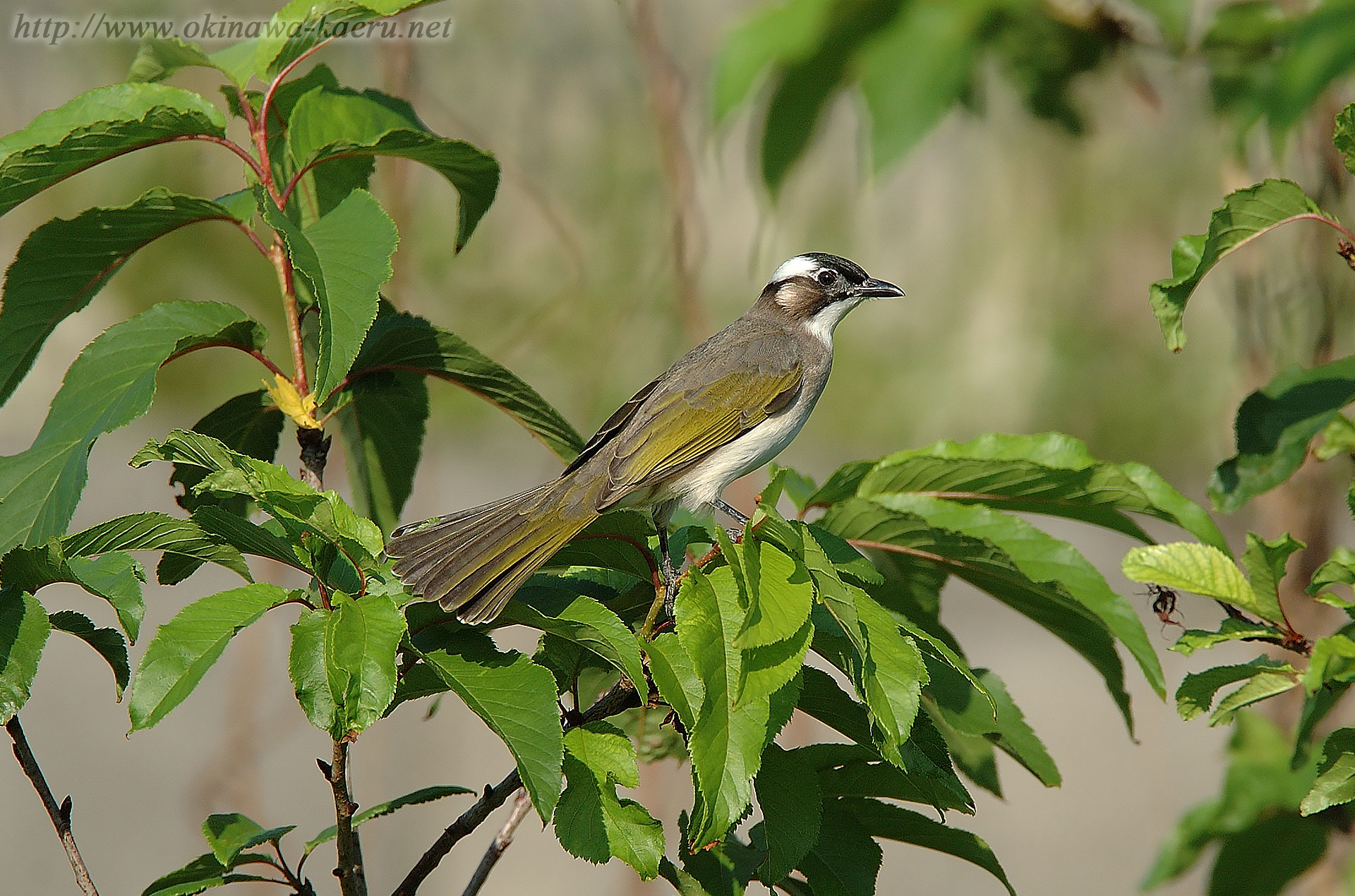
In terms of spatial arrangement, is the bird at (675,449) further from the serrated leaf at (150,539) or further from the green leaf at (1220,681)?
the green leaf at (1220,681)

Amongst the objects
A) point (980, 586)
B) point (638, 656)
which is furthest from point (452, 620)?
point (980, 586)

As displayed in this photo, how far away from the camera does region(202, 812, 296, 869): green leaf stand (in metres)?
1.94

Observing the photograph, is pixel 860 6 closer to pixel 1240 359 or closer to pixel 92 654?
pixel 1240 359

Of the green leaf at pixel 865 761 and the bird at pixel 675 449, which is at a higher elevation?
the bird at pixel 675 449

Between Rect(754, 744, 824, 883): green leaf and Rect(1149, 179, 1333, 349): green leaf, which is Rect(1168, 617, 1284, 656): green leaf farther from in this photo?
Rect(754, 744, 824, 883): green leaf

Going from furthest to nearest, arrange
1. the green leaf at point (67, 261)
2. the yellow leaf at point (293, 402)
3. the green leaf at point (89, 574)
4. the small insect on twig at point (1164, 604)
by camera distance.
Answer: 1. the small insect on twig at point (1164, 604)
2. the yellow leaf at point (293, 402)
3. the green leaf at point (67, 261)
4. the green leaf at point (89, 574)

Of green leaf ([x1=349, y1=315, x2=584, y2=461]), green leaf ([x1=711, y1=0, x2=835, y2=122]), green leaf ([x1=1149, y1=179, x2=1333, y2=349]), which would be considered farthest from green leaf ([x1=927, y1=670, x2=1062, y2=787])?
green leaf ([x1=711, y1=0, x2=835, y2=122])

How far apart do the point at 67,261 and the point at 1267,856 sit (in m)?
2.95

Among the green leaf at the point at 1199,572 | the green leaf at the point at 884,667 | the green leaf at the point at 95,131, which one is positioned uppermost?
the green leaf at the point at 95,131

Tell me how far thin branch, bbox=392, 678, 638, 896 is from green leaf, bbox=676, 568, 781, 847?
6.8 inches

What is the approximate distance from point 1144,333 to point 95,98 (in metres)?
9.35

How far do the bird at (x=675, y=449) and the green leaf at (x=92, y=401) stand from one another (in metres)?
0.58

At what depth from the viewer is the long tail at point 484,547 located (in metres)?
1.98

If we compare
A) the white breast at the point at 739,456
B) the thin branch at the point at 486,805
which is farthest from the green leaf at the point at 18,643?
the white breast at the point at 739,456
